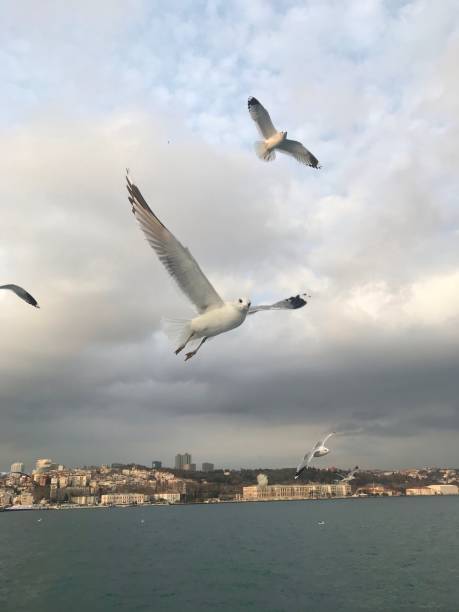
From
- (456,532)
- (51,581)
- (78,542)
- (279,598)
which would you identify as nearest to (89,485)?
(78,542)

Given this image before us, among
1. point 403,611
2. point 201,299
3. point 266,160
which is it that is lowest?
point 403,611

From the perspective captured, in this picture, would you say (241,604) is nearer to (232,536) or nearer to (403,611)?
(403,611)

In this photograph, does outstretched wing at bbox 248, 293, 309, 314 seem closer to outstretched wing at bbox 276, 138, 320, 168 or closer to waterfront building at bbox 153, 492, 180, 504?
outstretched wing at bbox 276, 138, 320, 168

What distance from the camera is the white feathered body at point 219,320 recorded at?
7863 mm

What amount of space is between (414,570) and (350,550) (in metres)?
13.4

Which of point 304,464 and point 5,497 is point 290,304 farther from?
point 5,497

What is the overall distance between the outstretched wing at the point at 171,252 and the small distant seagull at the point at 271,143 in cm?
492

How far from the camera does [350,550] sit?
168 ft

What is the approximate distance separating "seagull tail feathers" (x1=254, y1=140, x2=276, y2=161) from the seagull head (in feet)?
16.0

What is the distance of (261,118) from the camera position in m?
12.7

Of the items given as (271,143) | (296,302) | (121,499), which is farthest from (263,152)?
(121,499)

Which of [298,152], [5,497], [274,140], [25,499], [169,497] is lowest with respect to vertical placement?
[169,497]

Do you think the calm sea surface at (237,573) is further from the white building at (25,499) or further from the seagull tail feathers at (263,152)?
the white building at (25,499)

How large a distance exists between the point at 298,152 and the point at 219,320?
662 centimetres
